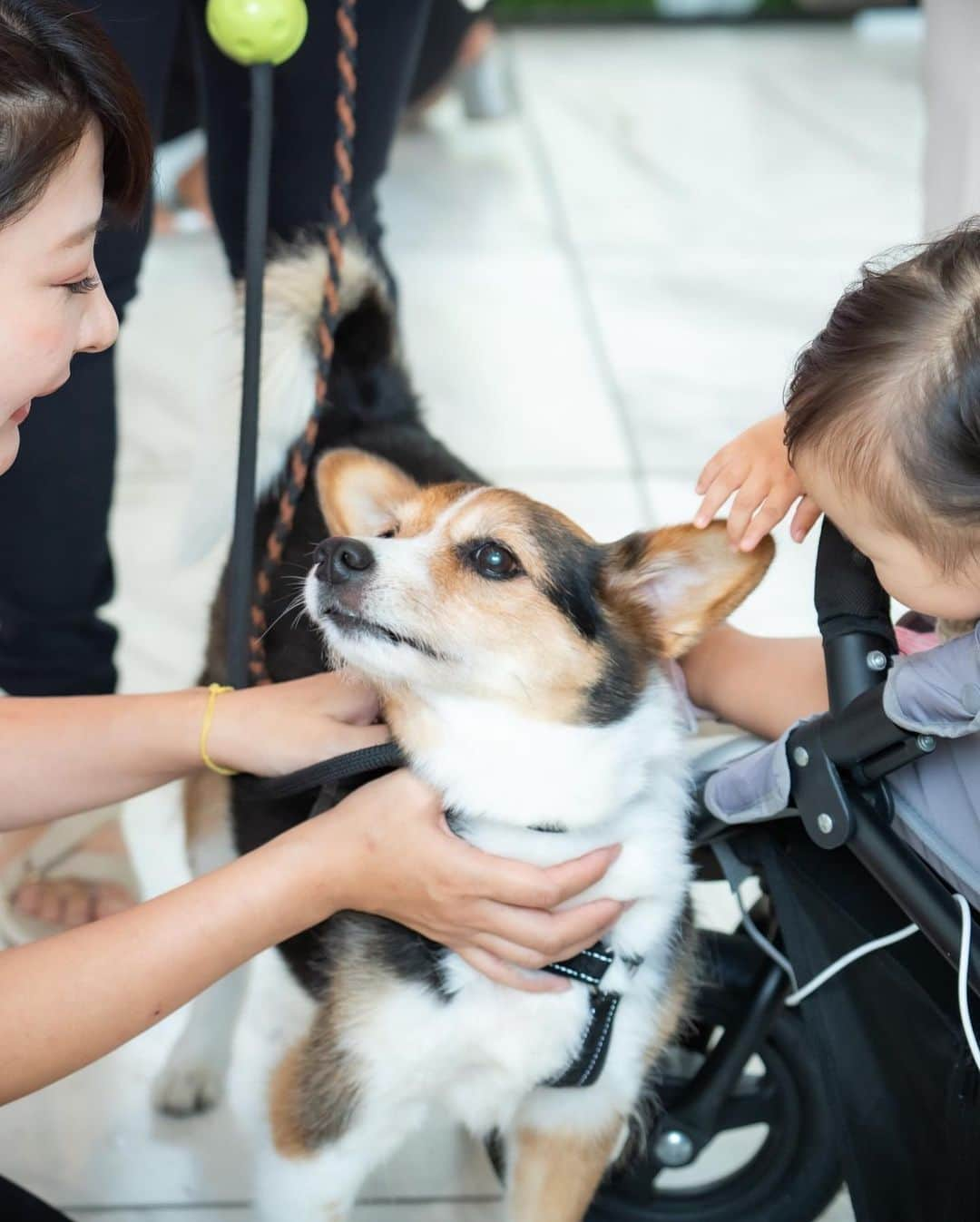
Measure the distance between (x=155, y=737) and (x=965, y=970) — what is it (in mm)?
656

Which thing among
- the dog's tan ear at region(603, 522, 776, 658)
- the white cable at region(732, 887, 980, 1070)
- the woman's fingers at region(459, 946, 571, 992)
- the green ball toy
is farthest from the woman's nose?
the white cable at region(732, 887, 980, 1070)

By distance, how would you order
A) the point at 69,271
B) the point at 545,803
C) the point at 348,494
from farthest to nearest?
the point at 348,494 → the point at 545,803 → the point at 69,271

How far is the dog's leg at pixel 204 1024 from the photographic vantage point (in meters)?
1.55

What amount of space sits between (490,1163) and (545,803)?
52cm

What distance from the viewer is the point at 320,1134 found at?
121cm

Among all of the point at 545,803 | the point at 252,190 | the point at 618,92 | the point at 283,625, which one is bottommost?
the point at 618,92

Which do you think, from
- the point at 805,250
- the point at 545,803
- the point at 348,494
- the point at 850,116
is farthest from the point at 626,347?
the point at 545,803

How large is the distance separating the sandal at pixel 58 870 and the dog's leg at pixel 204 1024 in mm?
221

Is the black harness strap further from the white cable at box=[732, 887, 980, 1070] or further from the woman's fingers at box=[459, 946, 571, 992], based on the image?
the white cable at box=[732, 887, 980, 1070]

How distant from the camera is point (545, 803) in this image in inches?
44.7

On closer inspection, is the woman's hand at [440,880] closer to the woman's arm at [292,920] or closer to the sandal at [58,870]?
the woman's arm at [292,920]

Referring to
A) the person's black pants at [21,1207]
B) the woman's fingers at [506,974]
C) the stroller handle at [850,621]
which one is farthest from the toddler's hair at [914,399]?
the person's black pants at [21,1207]

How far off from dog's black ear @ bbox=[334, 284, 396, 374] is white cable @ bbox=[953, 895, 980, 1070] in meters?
0.84

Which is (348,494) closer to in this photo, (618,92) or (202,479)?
(202,479)
